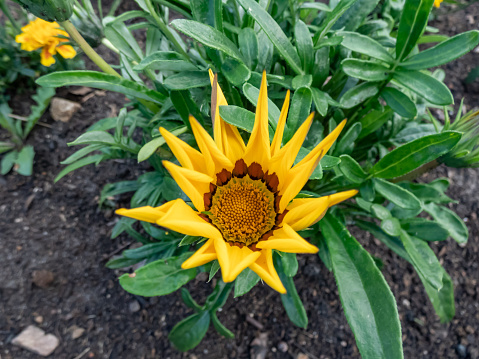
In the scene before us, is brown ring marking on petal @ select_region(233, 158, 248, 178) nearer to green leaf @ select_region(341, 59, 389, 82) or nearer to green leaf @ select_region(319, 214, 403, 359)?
green leaf @ select_region(319, 214, 403, 359)

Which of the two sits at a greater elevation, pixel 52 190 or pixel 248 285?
pixel 248 285

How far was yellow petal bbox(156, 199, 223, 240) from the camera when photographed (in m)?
0.63

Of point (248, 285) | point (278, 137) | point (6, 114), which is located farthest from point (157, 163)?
point (6, 114)

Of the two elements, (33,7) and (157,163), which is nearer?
(33,7)

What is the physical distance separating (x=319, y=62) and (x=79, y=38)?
2.32 feet

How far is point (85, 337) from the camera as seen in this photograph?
5.01 feet

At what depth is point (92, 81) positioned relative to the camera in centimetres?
105

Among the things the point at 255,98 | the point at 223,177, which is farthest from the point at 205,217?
the point at 255,98

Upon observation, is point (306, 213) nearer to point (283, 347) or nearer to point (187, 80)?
point (187, 80)

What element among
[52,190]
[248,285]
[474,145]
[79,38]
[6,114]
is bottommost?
[52,190]

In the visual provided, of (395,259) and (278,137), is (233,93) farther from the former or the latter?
(395,259)

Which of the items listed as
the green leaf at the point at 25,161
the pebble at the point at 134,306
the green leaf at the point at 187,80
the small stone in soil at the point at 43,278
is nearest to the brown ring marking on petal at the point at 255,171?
the green leaf at the point at 187,80

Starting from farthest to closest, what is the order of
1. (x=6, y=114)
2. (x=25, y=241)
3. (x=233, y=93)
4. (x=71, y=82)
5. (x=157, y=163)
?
1. (x=6, y=114)
2. (x=25, y=241)
3. (x=157, y=163)
4. (x=233, y=93)
5. (x=71, y=82)

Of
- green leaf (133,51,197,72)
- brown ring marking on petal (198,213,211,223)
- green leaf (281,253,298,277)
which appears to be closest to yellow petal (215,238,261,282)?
brown ring marking on petal (198,213,211,223)
